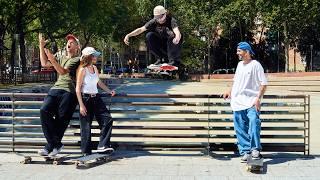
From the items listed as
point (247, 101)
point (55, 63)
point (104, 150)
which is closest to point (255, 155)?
point (247, 101)

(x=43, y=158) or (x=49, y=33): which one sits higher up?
(x=49, y=33)

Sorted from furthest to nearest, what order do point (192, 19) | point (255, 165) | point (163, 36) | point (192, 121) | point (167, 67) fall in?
1. point (192, 19)
2. point (192, 121)
3. point (255, 165)
4. point (163, 36)
5. point (167, 67)

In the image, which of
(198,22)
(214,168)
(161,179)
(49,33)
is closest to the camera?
(161,179)

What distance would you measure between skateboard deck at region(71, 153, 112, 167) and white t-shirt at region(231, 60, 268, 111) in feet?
7.63

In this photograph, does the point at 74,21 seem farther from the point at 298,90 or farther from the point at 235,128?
the point at 235,128

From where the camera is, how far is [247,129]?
29.1ft

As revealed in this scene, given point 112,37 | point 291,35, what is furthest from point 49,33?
point 291,35

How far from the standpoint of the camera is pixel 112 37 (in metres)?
60.7

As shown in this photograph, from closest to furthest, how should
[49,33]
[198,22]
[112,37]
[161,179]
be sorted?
[161,179] < [49,33] < [198,22] < [112,37]

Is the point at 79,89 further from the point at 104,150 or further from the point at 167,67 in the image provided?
the point at 167,67

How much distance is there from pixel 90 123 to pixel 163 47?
6.80ft

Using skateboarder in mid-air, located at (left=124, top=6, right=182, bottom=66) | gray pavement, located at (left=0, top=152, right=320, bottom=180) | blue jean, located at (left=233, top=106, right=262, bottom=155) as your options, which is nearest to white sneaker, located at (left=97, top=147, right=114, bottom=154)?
gray pavement, located at (left=0, top=152, right=320, bottom=180)

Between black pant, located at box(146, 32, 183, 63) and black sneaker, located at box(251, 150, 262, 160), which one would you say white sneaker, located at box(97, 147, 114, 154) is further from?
black sneaker, located at box(251, 150, 262, 160)

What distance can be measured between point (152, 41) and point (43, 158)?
3.02m
